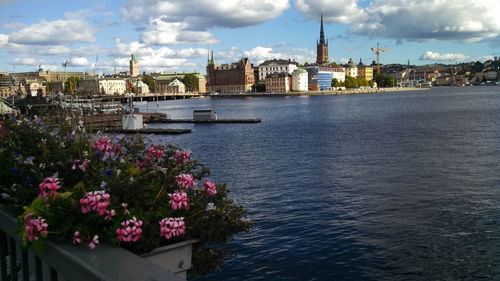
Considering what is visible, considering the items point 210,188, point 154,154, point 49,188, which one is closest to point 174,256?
point 210,188

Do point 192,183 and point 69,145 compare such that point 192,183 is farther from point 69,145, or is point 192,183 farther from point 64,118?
point 64,118

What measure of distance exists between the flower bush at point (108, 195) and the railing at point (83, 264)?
83 millimetres

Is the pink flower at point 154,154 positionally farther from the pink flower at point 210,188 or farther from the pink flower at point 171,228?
the pink flower at point 171,228

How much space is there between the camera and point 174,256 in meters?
3.34

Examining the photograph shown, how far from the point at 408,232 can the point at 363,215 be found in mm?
2189

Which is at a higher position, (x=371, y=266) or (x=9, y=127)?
(x=9, y=127)

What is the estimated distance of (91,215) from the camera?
9.97 feet

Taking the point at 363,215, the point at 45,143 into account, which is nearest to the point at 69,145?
the point at 45,143

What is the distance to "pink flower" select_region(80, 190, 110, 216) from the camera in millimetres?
3006

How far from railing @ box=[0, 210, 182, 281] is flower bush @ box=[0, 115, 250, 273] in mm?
83

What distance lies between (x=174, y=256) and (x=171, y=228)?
0.23m

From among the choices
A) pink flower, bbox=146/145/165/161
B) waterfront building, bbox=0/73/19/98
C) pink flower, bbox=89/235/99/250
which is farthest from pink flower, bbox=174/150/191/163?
waterfront building, bbox=0/73/19/98

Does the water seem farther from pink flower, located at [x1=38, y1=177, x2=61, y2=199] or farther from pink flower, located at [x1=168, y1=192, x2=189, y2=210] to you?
pink flower, located at [x1=38, y1=177, x2=61, y2=199]

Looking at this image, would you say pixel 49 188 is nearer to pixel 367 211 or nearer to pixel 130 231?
pixel 130 231
